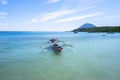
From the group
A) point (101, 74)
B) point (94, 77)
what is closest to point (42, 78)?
point (94, 77)

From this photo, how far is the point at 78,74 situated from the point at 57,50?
14.5 metres

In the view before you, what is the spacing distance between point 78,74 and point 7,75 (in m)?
6.49

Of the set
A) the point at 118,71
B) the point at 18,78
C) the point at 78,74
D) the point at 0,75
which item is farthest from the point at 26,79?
the point at 118,71

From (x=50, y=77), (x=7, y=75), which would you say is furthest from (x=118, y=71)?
(x=7, y=75)

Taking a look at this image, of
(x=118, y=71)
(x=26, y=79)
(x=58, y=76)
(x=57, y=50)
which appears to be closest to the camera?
(x=26, y=79)

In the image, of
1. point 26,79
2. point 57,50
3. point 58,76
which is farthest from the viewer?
point 57,50

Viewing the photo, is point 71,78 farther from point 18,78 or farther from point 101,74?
point 18,78

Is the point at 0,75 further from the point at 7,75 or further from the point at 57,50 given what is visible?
the point at 57,50

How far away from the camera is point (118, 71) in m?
15.7

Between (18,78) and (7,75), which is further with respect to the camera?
(7,75)

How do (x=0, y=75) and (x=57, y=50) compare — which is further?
(x=57, y=50)

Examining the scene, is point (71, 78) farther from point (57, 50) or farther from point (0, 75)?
point (57, 50)

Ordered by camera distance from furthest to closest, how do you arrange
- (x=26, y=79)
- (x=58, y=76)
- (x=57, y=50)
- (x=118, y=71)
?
(x=57, y=50), (x=118, y=71), (x=58, y=76), (x=26, y=79)

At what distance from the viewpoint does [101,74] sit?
1461 cm
